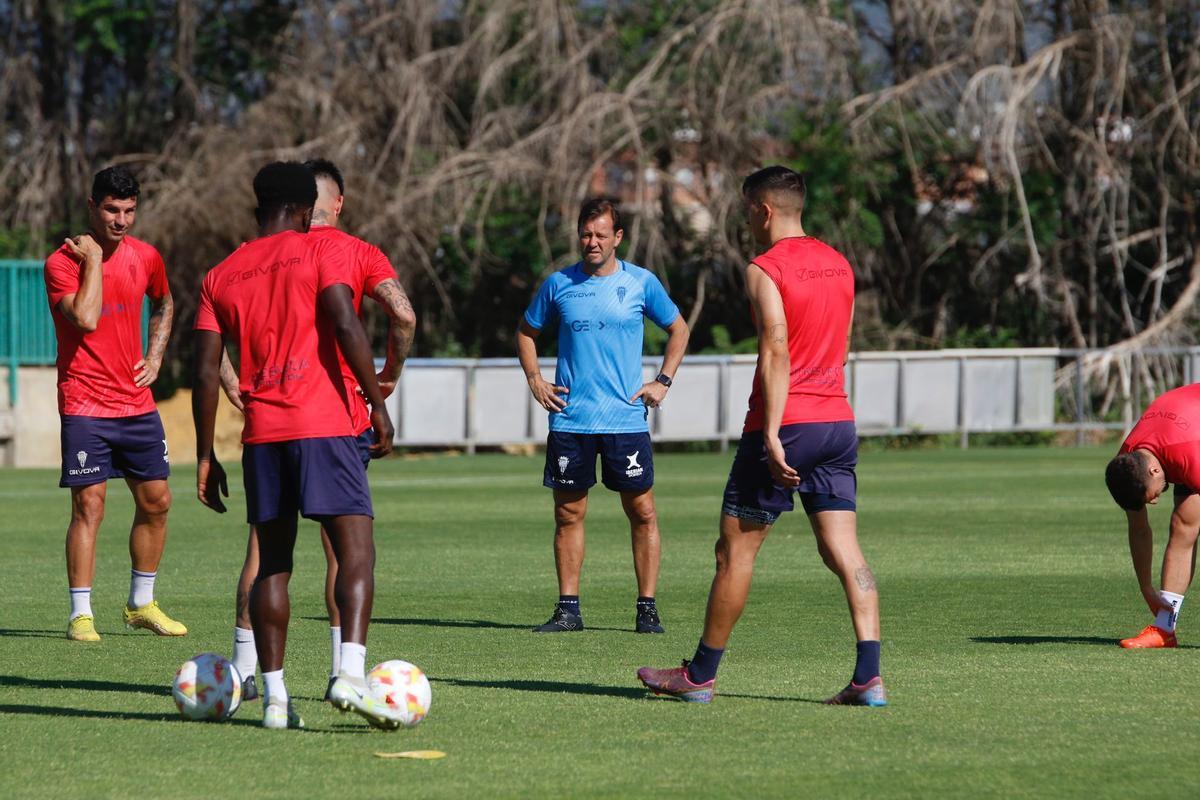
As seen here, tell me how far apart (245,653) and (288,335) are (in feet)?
4.66

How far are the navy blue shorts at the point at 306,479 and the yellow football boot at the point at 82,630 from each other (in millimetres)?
2914

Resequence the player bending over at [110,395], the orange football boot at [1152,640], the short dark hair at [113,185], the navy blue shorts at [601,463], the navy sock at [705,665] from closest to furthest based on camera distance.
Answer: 1. the navy sock at [705,665]
2. the orange football boot at [1152,640]
3. the short dark hair at [113,185]
4. the player bending over at [110,395]
5. the navy blue shorts at [601,463]

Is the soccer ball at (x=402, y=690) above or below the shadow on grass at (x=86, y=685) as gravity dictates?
above

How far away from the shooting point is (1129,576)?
40.5 feet

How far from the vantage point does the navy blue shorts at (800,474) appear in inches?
287

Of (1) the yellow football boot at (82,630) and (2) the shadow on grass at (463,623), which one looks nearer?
(1) the yellow football boot at (82,630)

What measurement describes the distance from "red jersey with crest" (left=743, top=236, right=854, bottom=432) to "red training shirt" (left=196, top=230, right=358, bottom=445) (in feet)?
5.40

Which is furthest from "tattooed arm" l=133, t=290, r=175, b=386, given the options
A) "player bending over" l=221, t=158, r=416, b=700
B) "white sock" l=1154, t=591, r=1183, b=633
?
"white sock" l=1154, t=591, r=1183, b=633

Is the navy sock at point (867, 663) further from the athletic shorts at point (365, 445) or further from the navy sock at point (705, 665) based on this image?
the athletic shorts at point (365, 445)

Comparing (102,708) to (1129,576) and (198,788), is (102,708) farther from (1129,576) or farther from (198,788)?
(1129,576)

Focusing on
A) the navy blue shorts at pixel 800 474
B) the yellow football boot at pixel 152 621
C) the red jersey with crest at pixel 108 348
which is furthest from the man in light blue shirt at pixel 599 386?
the navy blue shorts at pixel 800 474

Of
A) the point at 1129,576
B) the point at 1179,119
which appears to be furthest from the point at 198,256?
the point at 1129,576

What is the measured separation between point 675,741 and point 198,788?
169 cm

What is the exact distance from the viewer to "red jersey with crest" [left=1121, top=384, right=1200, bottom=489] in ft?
29.3
